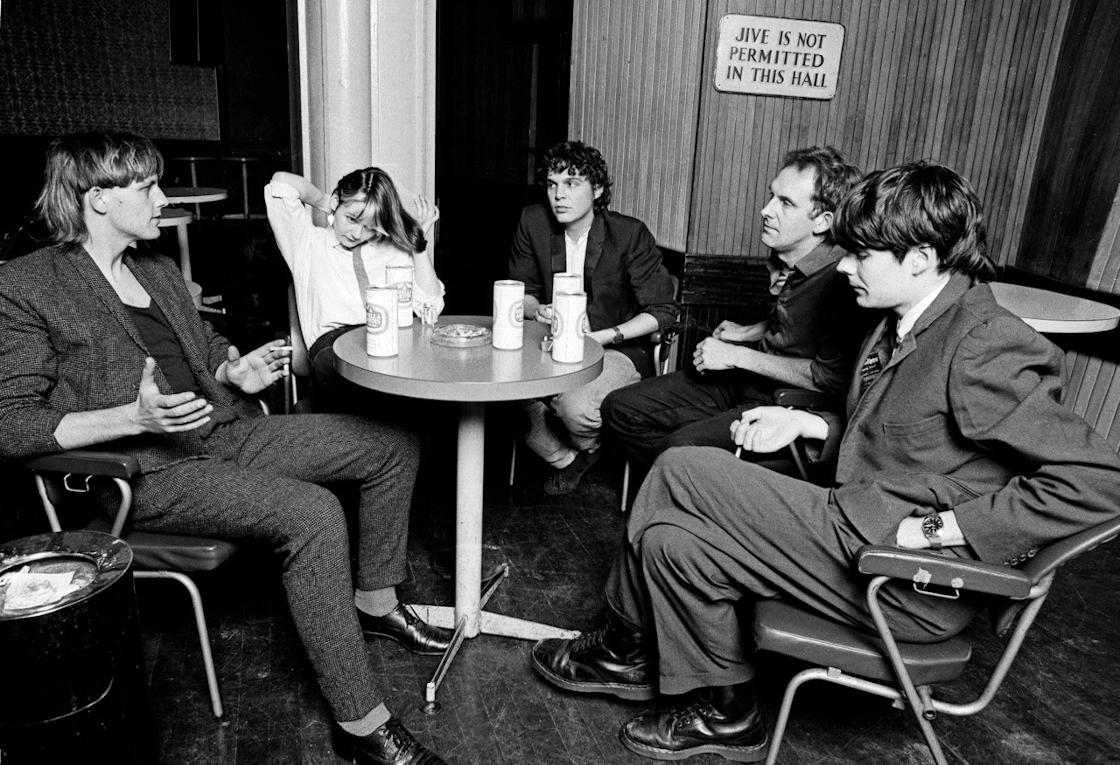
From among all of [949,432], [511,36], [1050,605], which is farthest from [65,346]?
[511,36]

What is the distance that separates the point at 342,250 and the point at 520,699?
162 cm

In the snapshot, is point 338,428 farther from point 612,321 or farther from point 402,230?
point 612,321

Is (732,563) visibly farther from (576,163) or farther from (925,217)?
(576,163)

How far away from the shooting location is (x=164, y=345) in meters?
2.32

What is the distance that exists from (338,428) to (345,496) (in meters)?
1.18

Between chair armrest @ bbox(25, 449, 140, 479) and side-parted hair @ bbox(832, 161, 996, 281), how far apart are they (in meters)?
1.81

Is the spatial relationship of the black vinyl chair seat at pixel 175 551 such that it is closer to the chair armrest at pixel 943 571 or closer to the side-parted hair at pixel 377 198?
the side-parted hair at pixel 377 198

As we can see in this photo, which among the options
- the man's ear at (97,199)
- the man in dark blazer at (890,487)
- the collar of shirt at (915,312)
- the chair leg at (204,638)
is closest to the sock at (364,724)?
the chair leg at (204,638)

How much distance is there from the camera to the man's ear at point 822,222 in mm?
2789

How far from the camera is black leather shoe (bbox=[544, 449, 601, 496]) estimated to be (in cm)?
362

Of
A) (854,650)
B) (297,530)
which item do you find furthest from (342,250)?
(854,650)

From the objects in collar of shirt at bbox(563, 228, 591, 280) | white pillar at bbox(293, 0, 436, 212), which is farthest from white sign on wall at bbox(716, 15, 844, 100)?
white pillar at bbox(293, 0, 436, 212)

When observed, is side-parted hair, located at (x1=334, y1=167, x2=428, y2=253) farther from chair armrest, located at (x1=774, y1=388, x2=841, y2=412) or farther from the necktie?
the necktie

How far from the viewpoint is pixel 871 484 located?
182 cm
